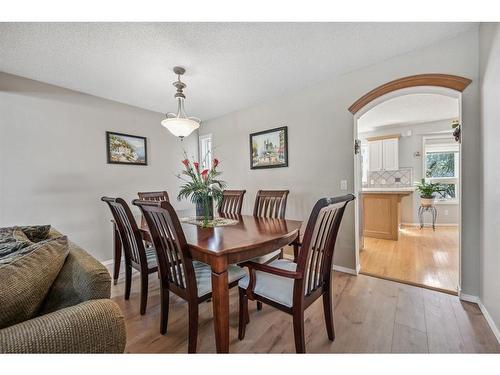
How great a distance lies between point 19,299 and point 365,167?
6.33 m

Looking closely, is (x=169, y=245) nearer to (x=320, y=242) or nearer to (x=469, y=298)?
(x=320, y=242)

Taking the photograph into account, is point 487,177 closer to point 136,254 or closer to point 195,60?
point 195,60

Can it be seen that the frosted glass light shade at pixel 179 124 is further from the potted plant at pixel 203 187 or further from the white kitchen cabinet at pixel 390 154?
the white kitchen cabinet at pixel 390 154

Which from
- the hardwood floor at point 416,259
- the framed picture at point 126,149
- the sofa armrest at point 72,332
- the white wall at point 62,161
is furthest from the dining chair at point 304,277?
the framed picture at point 126,149

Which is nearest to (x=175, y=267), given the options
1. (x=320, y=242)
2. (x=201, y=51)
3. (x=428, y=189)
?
(x=320, y=242)

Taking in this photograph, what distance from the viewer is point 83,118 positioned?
9.59ft

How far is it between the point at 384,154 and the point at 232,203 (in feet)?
14.8

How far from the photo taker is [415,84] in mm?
2084

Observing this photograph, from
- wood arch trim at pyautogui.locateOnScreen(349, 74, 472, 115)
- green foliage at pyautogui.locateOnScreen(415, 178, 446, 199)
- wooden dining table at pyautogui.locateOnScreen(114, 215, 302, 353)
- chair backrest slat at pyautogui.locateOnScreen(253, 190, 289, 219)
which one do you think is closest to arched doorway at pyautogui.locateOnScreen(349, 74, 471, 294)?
wood arch trim at pyautogui.locateOnScreen(349, 74, 472, 115)

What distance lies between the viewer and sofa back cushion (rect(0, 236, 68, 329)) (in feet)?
2.24

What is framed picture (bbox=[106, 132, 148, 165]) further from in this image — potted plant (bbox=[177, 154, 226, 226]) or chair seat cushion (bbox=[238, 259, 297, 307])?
chair seat cushion (bbox=[238, 259, 297, 307])

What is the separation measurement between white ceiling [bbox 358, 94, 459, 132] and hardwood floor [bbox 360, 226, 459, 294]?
2.30 m
